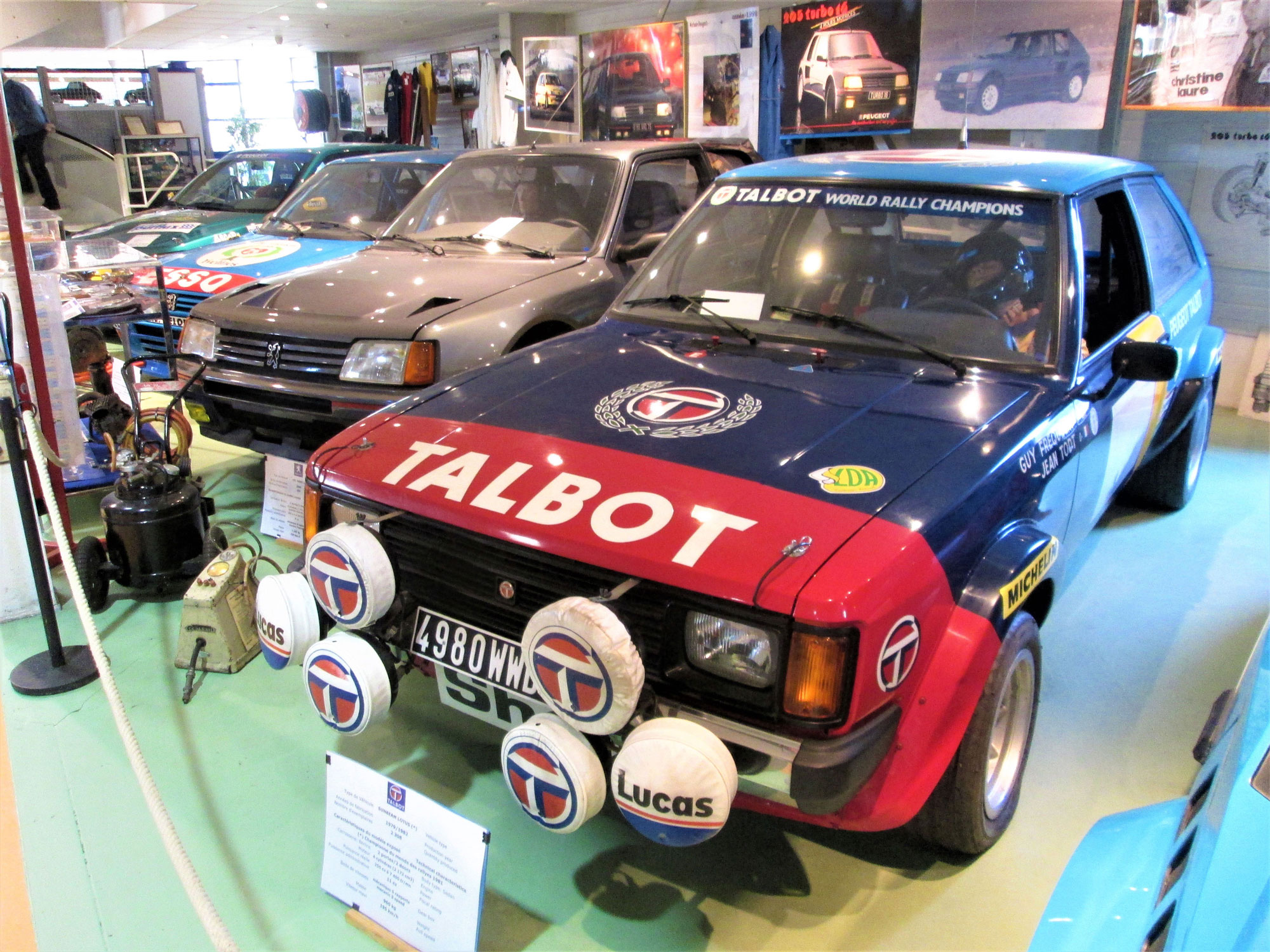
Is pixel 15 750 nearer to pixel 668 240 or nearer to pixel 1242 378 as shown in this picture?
pixel 668 240

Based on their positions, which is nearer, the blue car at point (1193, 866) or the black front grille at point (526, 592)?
the blue car at point (1193, 866)

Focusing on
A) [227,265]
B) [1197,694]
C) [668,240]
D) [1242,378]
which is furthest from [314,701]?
[1242,378]

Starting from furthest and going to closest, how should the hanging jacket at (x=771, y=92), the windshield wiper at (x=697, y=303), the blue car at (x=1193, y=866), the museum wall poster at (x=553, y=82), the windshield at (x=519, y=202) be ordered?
the museum wall poster at (x=553, y=82)
the hanging jacket at (x=771, y=92)
the windshield at (x=519, y=202)
the windshield wiper at (x=697, y=303)
the blue car at (x=1193, y=866)

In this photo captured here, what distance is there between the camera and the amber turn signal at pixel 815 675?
159cm

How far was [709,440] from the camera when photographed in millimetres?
2062

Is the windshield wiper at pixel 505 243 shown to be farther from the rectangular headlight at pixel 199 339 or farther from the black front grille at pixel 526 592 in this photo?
the black front grille at pixel 526 592

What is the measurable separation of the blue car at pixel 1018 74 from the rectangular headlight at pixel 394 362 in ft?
14.9

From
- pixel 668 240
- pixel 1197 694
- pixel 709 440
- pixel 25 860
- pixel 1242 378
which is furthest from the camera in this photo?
pixel 1242 378

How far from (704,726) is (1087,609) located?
87.7 inches

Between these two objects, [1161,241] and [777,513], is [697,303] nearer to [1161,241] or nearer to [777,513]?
[777,513]

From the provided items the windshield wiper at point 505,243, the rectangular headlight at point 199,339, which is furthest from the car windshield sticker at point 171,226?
the windshield wiper at point 505,243

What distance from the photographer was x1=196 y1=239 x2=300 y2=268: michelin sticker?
5.13m

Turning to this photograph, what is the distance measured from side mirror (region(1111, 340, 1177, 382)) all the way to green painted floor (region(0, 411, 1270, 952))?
103 cm

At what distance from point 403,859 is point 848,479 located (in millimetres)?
1227
